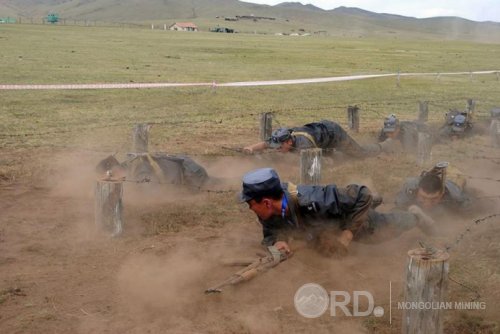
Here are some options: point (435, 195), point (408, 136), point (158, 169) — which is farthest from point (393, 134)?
point (158, 169)

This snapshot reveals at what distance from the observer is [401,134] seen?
11.4 m

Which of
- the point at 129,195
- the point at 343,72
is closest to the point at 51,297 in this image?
the point at 129,195

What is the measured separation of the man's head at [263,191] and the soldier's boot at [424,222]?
7.21 feet

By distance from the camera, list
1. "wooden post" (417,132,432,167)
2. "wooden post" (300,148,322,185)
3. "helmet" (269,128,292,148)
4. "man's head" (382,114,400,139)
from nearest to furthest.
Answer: "wooden post" (300,148,322,185)
"helmet" (269,128,292,148)
"wooden post" (417,132,432,167)
"man's head" (382,114,400,139)

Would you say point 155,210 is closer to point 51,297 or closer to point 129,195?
point 129,195

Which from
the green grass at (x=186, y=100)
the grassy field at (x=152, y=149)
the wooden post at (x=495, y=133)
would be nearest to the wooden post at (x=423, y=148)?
the grassy field at (x=152, y=149)

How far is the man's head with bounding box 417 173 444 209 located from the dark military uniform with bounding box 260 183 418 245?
59.9 inches

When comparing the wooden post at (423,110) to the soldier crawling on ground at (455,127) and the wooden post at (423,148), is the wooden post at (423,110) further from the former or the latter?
the wooden post at (423,148)

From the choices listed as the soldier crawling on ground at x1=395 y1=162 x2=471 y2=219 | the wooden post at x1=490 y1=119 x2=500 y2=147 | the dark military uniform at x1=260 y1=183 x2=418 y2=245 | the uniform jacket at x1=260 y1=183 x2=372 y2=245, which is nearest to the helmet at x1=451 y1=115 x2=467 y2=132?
the wooden post at x1=490 y1=119 x2=500 y2=147

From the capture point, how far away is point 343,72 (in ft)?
101

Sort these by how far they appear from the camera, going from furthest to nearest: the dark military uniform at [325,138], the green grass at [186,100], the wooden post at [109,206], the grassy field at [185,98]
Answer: the grassy field at [185,98]
the green grass at [186,100]
the dark military uniform at [325,138]
the wooden post at [109,206]

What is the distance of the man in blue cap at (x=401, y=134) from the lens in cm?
1131

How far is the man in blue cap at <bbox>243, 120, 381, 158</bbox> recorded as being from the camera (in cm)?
923

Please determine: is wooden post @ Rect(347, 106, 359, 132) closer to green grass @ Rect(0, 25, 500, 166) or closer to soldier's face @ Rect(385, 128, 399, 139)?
green grass @ Rect(0, 25, 500, 166)
